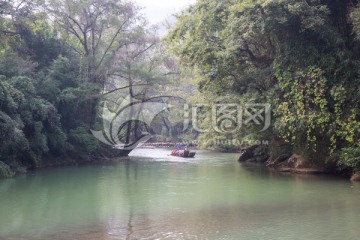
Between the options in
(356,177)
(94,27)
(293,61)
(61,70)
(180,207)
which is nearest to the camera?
(180,207)

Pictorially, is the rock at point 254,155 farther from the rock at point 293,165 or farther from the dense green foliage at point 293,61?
the dense green foliage at point 293,61

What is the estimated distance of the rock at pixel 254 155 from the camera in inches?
986

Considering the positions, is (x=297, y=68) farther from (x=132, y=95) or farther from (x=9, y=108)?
(x=132, y=95)

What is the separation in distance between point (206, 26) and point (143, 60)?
11.7 m

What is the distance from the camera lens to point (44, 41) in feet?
78.0

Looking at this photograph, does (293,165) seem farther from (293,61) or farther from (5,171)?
(5,171)

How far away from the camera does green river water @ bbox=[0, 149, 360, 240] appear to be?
307 inches

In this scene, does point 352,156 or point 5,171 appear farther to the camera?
point 5,171

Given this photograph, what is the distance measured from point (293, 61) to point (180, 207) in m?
8.03

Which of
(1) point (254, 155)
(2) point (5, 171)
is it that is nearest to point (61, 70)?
(2) point (5, 171)

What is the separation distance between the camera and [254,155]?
25703 mm

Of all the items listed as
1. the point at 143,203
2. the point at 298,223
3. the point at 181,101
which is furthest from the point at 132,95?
the point at 298,223

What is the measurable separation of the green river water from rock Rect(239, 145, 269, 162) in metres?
7.85

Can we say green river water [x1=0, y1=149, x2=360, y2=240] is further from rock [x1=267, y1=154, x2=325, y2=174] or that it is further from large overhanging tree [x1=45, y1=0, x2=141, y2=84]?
large overhanging tree [x1=45, y1=0, x2=141, y2=84]
